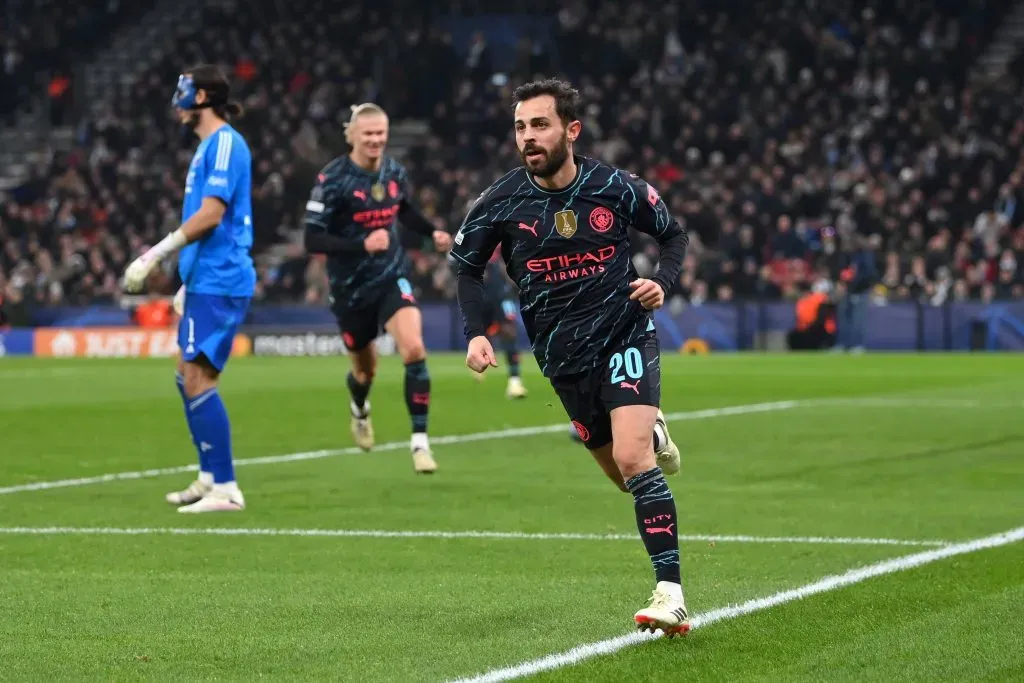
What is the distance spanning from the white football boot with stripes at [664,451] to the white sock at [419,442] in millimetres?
5075

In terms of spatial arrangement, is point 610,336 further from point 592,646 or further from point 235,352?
point 235,352

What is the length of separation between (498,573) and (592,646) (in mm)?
1695

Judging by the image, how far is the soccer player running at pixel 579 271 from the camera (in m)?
6.45

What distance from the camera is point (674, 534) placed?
20.2 feet

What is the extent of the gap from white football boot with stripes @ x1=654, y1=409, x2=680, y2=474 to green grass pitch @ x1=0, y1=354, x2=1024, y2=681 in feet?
1.66

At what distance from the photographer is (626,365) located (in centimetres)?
646

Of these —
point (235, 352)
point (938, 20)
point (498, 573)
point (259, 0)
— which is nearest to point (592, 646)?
point (498, 573)

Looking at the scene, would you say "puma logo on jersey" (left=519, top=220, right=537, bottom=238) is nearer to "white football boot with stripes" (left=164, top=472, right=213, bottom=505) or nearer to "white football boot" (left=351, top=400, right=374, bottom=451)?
"white football boot with stripes" (left=164, top=472, right=213, bottom=505)

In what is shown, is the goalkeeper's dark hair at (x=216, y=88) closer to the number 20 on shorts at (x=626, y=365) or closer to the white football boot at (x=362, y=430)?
the white football boot at (x=362, y=430)

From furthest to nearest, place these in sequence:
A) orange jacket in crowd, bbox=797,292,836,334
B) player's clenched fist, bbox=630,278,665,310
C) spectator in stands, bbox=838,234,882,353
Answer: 1. orange jacket in crowd, bbox=797,292,836,334
2. spectator in stands, bbox=838,234,882,353
3. player's clenched fist, bbox=630,278,665,310

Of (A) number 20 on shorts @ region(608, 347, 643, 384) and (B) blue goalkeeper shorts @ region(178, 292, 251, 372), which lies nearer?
(A) number 20 on shorts @ region(608, 347, 643, 384)

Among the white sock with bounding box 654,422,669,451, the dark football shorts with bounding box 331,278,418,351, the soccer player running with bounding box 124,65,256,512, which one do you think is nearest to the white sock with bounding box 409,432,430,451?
the dark football shorts with bounding box 331,278,418,351

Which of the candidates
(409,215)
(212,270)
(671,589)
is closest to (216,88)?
(212,270)

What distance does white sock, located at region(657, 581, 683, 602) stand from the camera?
5.97 meters
